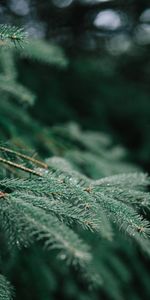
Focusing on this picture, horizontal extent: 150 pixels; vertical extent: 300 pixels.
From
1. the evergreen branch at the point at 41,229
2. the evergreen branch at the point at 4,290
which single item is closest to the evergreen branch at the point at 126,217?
the evergreen branch at the point at 41,229

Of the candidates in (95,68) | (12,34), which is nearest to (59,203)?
(12,34)

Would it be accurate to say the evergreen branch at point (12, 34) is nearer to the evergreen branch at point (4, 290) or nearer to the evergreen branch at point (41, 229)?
the evergreen branch at point (41, 229)

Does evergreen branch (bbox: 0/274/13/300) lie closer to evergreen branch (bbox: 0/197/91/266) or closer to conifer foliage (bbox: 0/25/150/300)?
conifer foliage (bbox: 0/25/150/300)

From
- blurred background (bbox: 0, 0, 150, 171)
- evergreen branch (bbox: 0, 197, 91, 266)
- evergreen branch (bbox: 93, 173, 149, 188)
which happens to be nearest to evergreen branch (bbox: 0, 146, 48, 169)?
evergreen branch (bbox: 93, 173, 149, 188)

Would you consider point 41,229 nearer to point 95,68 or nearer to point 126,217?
point 126,217

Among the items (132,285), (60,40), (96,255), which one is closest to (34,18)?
(60,40)

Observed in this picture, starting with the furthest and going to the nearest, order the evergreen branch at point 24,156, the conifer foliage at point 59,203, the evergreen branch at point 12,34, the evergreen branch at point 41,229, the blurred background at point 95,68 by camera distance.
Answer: the blurred background at point 95,68, the evergreen branch at point 24,156, the evergreen branch at point 12,34, the conifer foliage at point 59,203, the evergreen branch at point 41,229
